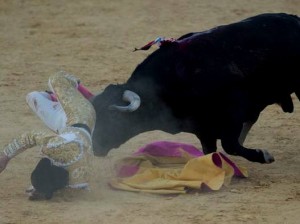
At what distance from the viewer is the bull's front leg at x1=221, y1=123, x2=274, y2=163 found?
6.68 meters

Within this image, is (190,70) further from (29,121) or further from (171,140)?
(29,121)

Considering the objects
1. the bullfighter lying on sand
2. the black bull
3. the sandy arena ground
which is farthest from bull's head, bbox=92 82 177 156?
the sandy arena ground

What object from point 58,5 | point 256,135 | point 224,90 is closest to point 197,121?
point 224,90

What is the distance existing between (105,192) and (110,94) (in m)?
0.62

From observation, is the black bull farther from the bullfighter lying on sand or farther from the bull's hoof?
the bullfighter lying on sand

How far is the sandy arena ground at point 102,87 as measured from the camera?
591 centimetres

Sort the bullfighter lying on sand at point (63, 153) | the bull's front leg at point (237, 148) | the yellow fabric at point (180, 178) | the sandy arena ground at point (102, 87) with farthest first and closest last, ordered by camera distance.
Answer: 1. the bull's front leg at point (237, 148)
2. the yellow fabric at point (180, 178)
3. the bullfighter lying on sand at point (63, 153)
4. the sandy arena ground at point (102, 87)

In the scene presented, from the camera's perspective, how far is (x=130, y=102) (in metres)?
6.49

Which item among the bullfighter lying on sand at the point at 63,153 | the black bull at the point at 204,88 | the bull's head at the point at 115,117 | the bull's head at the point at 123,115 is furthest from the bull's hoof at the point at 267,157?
the bullfighter lying on sand at the point at 63,153

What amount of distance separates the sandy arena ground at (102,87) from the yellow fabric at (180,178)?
0.22 ft

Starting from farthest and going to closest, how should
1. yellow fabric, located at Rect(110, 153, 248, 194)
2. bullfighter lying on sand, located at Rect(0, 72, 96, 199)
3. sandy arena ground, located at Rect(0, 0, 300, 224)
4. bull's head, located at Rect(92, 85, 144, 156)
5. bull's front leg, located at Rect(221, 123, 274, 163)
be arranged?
1. bull's front leg, located at Rect(221, 123, 274, 163)
2. bull's head, located at Rect(92, 85, 144, 156)
3. yellow fabric, located at Rect(110, 153, 248, 194)
4. bullfighter lying on sand, located at Rect(0, 72, 96, 199)
5. sandy arena ground, located at Rect(0, 0, 300, 224)

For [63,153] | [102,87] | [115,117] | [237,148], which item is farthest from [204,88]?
[102,87]

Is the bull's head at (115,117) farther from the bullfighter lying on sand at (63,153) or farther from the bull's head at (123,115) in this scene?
the bullfighter lying on sand at (63,153)

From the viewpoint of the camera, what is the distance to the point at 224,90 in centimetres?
665
